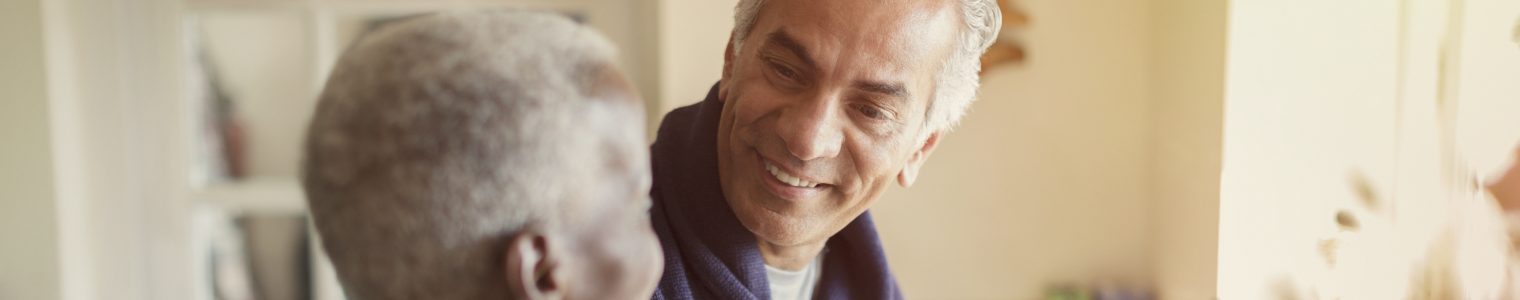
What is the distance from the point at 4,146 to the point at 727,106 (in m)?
1.64

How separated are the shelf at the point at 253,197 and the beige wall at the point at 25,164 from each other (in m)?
0.35

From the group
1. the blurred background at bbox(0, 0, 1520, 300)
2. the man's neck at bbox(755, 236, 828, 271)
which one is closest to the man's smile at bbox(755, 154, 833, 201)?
the man's neck at bbox(755, 236, 828, 271)

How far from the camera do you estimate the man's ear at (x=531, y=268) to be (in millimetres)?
460

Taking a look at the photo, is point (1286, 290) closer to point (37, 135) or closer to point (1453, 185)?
point (1453, 185)

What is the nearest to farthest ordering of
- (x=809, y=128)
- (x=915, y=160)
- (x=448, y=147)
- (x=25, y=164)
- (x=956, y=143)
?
(x=448, y=147), (x=809, y=128), (x=915, y=160), (x=25, y=164), (x=956, y=143)

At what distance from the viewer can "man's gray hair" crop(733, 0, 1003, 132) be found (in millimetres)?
782

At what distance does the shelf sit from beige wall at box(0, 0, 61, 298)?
0.35 m

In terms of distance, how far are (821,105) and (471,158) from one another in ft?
1.14

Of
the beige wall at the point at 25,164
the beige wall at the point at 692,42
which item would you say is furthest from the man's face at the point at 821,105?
the beige wall at the point at 25,164

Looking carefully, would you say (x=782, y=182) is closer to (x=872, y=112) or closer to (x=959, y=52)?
(x=872, y=112)

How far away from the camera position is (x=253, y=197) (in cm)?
190

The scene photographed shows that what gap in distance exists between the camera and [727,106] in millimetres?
793

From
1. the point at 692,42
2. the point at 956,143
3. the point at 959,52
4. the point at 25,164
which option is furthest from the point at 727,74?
the point at 25,164

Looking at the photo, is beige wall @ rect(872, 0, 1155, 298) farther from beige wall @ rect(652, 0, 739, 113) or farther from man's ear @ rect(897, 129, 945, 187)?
man's ear @ rect(897, 129, 945, 187)
